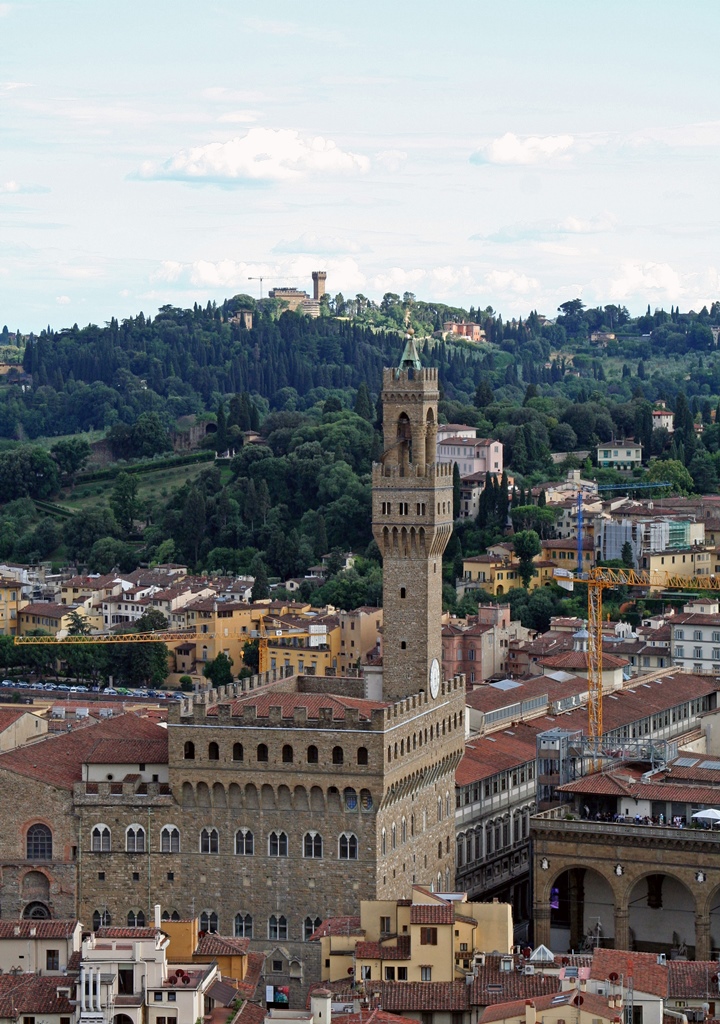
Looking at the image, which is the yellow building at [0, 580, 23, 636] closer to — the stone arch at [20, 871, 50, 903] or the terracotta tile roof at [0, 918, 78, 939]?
the stone arch at [20, 871, 50, 903]

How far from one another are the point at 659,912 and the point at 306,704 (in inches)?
385

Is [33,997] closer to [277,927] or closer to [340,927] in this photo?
[340,927]

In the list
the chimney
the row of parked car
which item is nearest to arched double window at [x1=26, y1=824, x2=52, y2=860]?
the chimney

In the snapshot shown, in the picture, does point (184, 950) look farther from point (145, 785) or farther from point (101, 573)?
point (101, 573)

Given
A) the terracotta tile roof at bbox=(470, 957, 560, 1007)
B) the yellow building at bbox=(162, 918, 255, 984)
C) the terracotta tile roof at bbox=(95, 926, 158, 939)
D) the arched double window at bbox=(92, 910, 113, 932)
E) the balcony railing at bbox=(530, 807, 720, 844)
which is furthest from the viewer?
the balcony railing at bbox=(530, 807, 720, 844)

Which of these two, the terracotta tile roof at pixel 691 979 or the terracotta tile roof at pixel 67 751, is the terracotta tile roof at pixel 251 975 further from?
the terracotta tile roof at pixel 691 979

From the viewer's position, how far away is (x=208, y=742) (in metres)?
51.4

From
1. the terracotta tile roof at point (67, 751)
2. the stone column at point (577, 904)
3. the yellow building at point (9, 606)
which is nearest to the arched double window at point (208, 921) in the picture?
the terracotta tile roof at point (67, 751)

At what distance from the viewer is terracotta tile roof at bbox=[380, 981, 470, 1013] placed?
143 feet

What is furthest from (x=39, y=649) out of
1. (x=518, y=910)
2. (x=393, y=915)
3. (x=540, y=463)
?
(x=393, y=915)

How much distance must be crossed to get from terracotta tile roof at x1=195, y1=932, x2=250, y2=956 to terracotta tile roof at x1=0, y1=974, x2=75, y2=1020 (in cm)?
394

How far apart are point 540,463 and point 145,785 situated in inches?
3207

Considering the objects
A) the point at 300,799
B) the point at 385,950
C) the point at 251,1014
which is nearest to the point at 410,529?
the point at 300,799

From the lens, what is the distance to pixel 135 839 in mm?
51594
